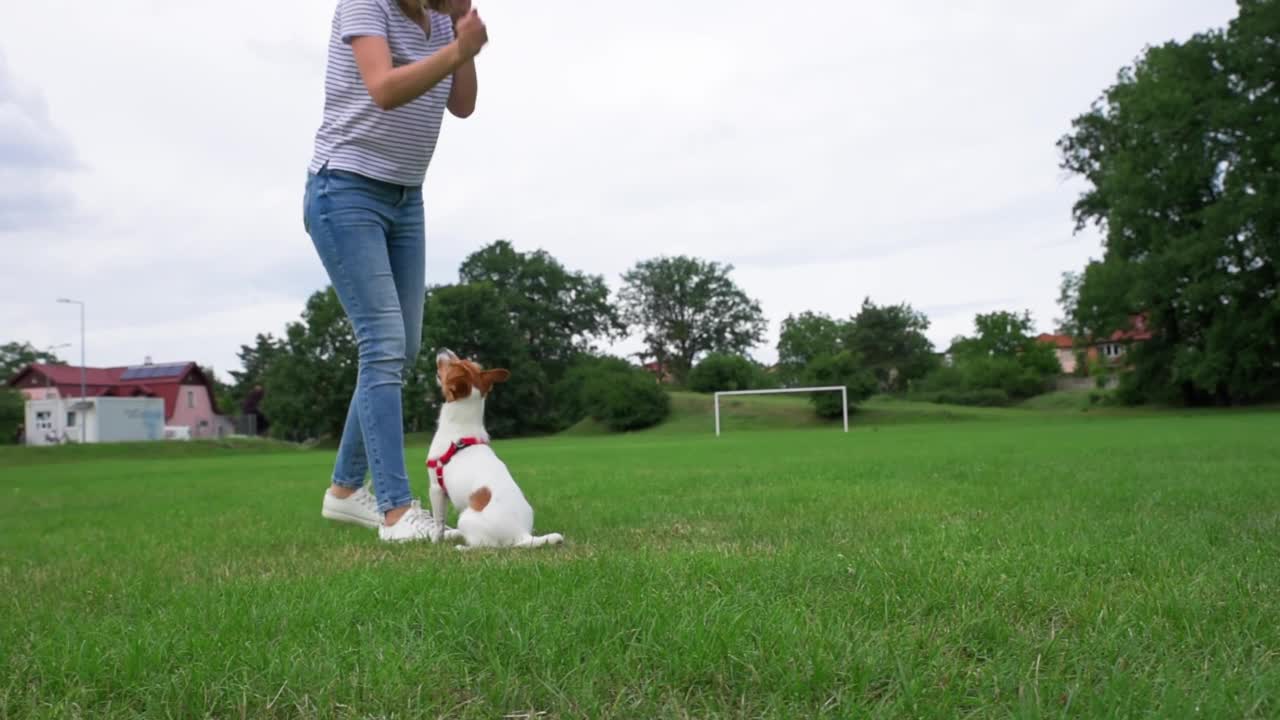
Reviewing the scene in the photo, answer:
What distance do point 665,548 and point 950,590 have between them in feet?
4.27

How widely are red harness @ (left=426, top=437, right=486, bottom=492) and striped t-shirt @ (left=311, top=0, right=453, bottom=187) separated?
128 centimetres

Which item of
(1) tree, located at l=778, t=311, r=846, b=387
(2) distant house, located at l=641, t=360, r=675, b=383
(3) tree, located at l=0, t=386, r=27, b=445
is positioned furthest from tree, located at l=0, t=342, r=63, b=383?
(1) tree, located at l=778, t=311, r=846, b=387

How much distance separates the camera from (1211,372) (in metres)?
35.1

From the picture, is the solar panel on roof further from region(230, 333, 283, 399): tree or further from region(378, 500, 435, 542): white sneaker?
region(378, 500, 435, 542): white sneaker

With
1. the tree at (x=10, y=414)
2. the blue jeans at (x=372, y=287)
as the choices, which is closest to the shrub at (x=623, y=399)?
the tree at (x=10, y=414)

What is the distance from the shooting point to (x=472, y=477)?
12.4 feet

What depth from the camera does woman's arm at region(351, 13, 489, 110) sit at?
354 centimetres

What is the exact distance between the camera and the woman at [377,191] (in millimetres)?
4105

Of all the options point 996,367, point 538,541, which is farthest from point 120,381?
Result: point 538,541

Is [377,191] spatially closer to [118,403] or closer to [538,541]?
[538,541]

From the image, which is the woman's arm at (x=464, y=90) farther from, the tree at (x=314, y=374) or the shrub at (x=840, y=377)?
the tree at (x=314, y=374)

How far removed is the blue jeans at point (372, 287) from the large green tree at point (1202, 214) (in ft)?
120

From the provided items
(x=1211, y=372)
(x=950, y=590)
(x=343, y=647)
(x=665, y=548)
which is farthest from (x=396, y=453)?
(x=1211, y=372)

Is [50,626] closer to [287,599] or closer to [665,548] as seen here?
[287,599]
